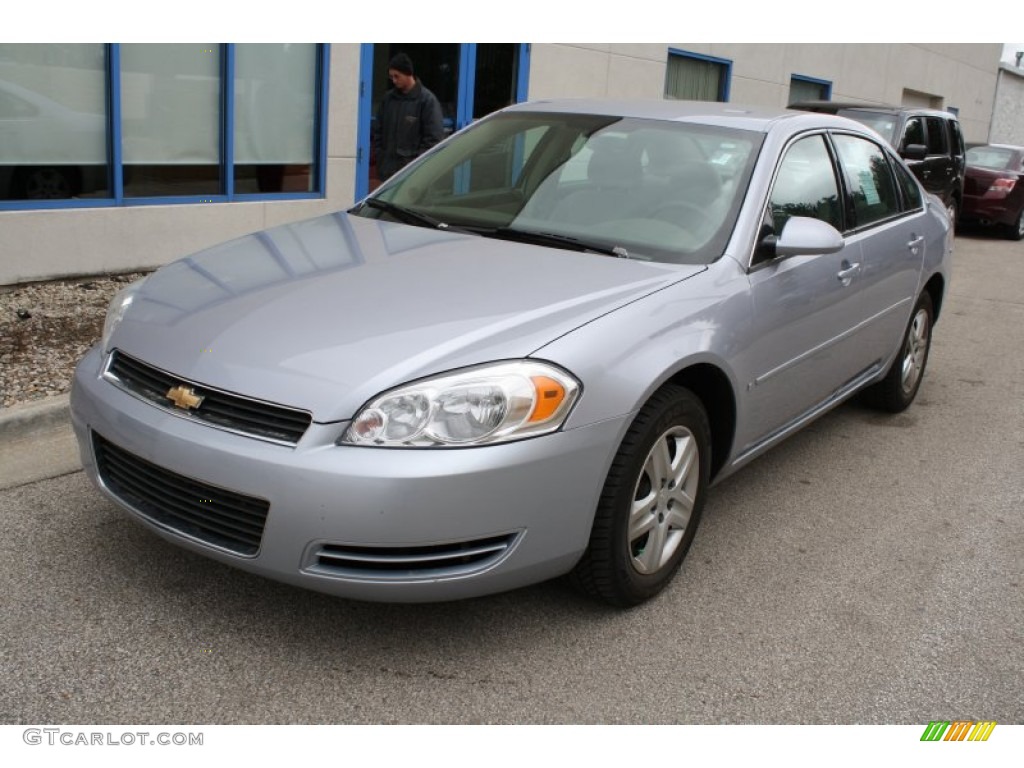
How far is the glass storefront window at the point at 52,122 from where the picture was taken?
720 cm

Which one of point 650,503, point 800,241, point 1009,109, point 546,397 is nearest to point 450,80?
point 800,241

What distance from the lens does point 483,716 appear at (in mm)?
2879

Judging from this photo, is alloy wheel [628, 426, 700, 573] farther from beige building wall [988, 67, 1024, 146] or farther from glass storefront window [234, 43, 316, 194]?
beige building wall [988, 67, 1024, 146]

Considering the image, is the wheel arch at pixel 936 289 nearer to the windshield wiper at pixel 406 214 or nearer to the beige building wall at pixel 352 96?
the windshield wiper at pixel 406 214

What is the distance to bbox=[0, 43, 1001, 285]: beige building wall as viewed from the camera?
24.2ft

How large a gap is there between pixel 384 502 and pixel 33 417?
8.76 feet

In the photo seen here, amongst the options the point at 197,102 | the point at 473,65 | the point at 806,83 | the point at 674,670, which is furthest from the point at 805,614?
the point at 806,83

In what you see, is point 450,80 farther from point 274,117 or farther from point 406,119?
point 406,119

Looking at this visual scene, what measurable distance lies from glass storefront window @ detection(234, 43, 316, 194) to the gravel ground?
156cm

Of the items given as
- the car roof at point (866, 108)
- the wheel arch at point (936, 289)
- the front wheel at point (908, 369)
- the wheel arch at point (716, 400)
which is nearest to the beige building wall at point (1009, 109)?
the car roof at point (866, 108)

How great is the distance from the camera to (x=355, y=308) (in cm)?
325

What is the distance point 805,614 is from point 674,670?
2.08 ft

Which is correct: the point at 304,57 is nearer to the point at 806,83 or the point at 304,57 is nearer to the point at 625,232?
the point at 625,232

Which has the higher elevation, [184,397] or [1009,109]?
[1009,109]
